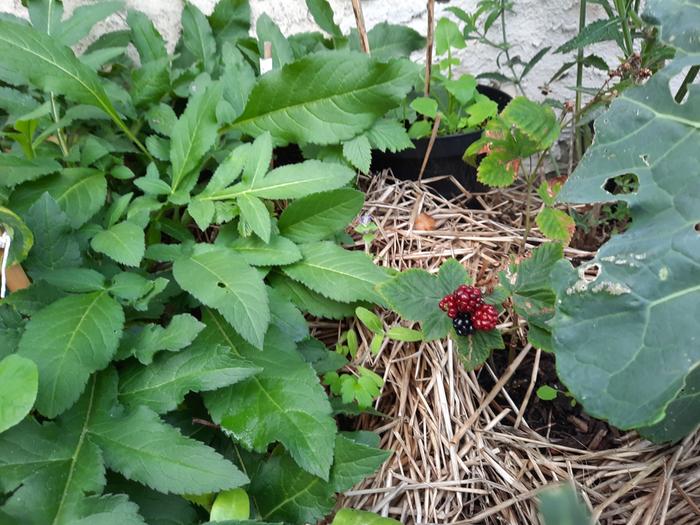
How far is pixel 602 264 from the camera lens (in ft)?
2.48

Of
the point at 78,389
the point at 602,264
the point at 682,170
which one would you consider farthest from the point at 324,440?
the point at 682,170

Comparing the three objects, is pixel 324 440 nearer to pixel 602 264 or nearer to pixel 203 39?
pixel 602 264

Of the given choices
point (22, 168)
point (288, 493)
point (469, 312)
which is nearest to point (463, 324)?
point (469, 312)

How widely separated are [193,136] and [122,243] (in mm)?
281

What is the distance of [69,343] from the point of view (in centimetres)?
91

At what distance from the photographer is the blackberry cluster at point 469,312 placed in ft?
3.04

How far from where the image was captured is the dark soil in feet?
3.24

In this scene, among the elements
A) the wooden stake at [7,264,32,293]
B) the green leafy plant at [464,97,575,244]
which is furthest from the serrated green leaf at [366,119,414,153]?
the wooden stake at [7,264,32,293]

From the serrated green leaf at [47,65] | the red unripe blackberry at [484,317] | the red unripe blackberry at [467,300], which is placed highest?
the serrated green leaf at [47,65]

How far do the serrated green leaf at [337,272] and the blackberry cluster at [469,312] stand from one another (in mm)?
183

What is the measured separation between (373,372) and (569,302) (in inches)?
16.5

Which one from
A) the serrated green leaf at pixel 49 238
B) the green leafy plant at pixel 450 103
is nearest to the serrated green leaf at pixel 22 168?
the serrated green leaf at pixel 49 238

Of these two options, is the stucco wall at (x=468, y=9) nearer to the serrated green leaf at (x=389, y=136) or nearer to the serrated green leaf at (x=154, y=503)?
the serrated green leaf at (x=389, y=136)

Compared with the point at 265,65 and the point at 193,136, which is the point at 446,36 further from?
the point at 193,136
